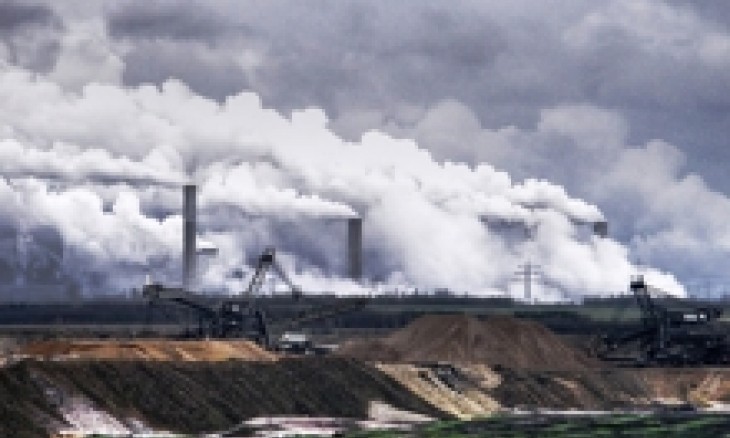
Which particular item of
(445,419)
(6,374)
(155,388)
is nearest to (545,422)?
(445,419)

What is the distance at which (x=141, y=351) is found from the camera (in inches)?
6993

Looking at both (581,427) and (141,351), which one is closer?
(581,427)

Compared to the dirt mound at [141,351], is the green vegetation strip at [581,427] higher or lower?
lower

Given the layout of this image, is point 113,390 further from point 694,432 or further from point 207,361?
point 694,432

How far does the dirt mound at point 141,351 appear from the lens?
17450cm

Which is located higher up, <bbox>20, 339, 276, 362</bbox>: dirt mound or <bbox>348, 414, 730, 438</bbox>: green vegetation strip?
<bbox>20, 339, 276, 362</bbox>: dirt mound

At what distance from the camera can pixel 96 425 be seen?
459 ft

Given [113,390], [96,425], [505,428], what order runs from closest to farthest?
1. [96,425]
2. [113,390]
3. [505,428]

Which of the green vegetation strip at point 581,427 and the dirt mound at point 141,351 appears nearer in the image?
the green vegetation strip at point 581,427

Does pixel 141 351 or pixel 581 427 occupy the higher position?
pixel 141 351

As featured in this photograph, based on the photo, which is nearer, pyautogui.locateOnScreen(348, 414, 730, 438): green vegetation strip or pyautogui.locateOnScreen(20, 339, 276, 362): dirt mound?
pyautogui.locateOnScreen(348, 414, 730, 438): green vegetation strip

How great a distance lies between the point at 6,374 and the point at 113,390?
11.2 m

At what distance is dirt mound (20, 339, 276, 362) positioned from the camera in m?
174

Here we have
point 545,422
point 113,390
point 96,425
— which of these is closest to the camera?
point 96,425
